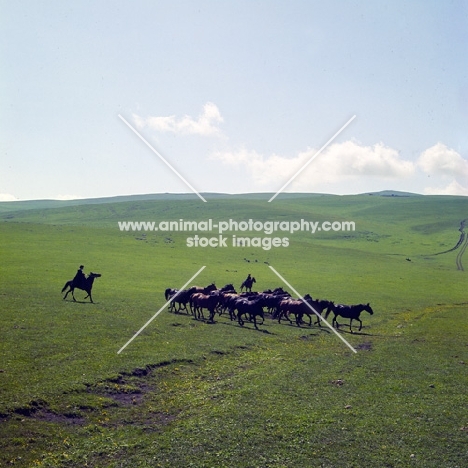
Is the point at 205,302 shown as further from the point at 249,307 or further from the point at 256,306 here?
the point at 256,306

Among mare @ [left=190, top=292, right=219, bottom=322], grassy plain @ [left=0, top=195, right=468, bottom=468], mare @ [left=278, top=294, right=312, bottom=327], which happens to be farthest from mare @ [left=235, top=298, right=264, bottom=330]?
mare @ [left=278, top=294, right=312, bottom=327]

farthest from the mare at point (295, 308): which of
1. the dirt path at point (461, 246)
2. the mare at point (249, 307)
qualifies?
the dirt path at point (461, 246)

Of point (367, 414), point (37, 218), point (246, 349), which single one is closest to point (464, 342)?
point (246, 349)

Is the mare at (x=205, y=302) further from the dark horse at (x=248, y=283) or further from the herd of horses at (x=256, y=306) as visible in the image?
the dark horse at (x=248, y=283)

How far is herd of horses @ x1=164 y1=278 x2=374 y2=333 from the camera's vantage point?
2911 cm

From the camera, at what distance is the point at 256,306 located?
28625 mm

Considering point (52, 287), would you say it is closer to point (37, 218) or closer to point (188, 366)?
point (188, 366)

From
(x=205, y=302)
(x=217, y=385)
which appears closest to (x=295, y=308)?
(x=205, y=302)

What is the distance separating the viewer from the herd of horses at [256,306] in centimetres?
2911

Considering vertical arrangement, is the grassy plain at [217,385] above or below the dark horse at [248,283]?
below

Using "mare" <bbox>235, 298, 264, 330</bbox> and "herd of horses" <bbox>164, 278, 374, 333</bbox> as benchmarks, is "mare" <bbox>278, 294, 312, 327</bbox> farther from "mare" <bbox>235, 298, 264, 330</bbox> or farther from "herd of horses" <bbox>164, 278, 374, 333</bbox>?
"mare" <bbox>235, 298, 264, 330</bbox>

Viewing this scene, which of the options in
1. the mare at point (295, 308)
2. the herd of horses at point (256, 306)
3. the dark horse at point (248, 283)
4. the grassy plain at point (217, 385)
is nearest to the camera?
the grassy plain at point (217, 385)

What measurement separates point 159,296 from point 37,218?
107m

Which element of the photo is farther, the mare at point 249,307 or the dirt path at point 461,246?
the dirt path at point 461,246
